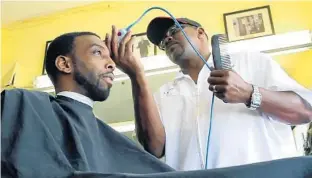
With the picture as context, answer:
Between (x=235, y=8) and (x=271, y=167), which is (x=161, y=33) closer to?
(x=271, y=167)

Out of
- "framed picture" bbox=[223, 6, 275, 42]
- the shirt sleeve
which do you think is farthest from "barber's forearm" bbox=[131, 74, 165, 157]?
"framed picture" bbox=[223, 6, 275, 42]

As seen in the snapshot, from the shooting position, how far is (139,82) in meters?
1.51

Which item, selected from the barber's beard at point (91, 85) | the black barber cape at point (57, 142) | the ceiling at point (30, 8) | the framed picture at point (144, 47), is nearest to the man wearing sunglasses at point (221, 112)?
the barber's beard at point (91, 85)

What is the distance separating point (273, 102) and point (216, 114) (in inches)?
7.9

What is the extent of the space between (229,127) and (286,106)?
19 centimetres

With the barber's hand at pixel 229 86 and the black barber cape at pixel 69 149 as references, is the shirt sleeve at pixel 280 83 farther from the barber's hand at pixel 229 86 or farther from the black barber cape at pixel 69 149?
the black barber cape at pixel 69 149

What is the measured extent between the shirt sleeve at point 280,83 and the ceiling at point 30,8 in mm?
1903

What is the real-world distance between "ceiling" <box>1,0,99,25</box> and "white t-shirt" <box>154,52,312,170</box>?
1762mm

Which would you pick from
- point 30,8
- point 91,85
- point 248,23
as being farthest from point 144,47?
point 91,85

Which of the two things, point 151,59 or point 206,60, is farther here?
point 151,59

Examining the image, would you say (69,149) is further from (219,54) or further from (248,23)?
(248,23)

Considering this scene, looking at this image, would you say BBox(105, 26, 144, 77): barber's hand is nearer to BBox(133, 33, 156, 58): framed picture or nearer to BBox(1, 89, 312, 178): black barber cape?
BBox(1, 89, 312, 178): black barber cape

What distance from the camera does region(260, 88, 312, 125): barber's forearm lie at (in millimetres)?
1359

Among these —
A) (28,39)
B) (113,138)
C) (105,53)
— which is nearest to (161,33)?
(105,53)
